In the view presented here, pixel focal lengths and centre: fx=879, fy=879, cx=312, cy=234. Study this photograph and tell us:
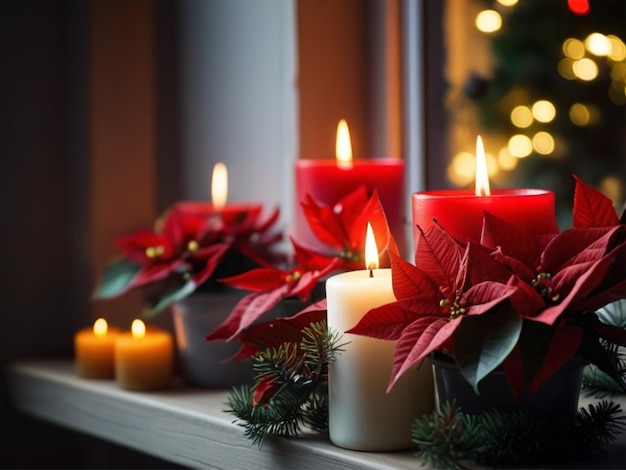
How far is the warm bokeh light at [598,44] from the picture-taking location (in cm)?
105

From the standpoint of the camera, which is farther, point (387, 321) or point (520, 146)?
point (520, 146)

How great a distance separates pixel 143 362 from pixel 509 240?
1.74 ft

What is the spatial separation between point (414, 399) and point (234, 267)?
36 centimetres

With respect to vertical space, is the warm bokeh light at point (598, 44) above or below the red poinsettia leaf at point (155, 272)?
above

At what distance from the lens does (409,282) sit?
2.30 ft

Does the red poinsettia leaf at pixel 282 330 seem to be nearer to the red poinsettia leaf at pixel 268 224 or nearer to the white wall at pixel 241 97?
the red poinsettia leaf at pixel 268 224

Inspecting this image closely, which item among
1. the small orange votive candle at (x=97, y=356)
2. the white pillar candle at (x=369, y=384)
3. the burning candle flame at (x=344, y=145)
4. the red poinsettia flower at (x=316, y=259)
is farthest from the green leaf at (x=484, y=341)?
the small orange votive candle at (x=97, y=356)

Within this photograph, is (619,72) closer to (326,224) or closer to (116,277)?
(326,224)

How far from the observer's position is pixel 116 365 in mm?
1082

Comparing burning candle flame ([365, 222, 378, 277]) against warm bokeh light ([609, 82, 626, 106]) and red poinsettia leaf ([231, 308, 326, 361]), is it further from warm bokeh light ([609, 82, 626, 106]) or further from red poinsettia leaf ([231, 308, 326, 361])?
warm bokeh light ([609, 82, 626, 106])

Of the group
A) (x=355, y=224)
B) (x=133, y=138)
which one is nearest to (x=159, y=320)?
(x=133, y=138)

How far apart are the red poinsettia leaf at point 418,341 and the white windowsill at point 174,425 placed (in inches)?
4.1

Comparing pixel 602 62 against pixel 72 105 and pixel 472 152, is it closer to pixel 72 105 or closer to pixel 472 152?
pixel 472 152

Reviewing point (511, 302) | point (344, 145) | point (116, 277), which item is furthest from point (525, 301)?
point (116, 277)
